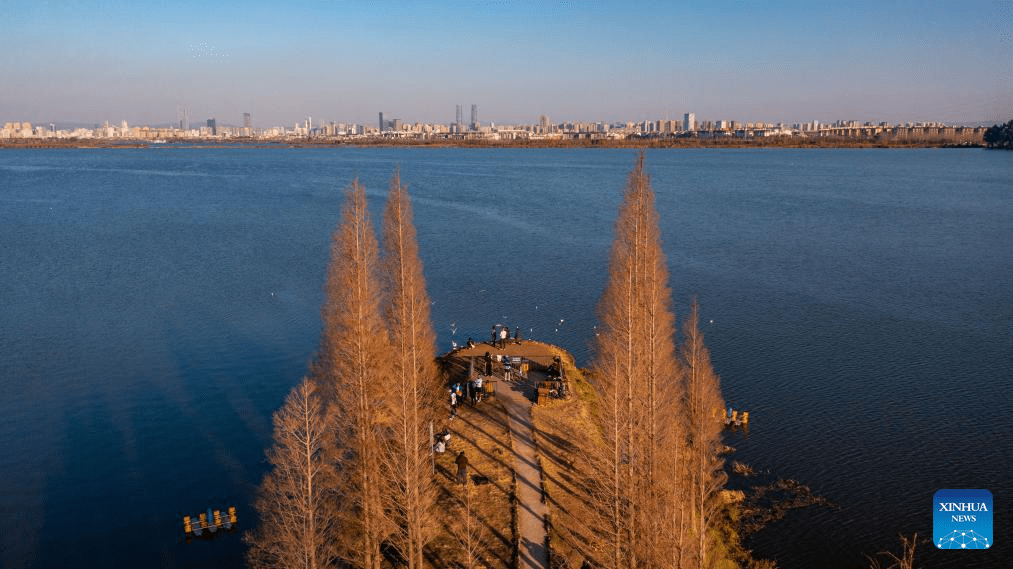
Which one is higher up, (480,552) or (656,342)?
(656,342)

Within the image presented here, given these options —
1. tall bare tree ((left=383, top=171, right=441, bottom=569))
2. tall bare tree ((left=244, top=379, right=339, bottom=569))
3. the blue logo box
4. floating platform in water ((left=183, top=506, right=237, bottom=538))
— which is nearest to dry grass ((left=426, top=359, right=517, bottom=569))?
tall bare tree ((left=383, top=171, right=441, bottom=569))

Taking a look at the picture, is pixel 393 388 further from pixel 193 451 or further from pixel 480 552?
pixel 193 451

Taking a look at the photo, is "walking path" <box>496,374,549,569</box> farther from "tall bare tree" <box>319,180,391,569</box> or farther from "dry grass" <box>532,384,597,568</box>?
"tall bare tree" <box>319,180,391,569</box>

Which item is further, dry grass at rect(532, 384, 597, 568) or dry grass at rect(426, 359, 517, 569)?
dry grass at rect(532, 384, 597, 568)

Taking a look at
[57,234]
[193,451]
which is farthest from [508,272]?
[57,234]

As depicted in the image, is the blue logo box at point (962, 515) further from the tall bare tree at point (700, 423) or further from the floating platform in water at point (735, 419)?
the floating platform in water at point (735, 419)

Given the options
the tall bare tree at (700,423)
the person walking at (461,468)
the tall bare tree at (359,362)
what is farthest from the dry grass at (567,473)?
the tall bare tree at (359,362)

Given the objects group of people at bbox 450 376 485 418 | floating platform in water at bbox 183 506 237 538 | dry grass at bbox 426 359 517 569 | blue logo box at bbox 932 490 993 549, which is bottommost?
floating platform in water at bbox 183 506 237 538
